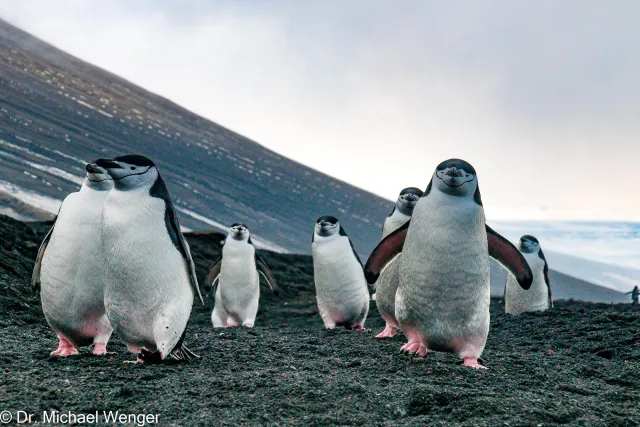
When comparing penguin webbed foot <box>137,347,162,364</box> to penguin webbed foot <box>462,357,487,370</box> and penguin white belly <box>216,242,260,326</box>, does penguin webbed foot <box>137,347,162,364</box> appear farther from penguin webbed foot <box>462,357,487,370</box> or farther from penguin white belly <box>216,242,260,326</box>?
penguin white belly <box>216,242,260,326</box>

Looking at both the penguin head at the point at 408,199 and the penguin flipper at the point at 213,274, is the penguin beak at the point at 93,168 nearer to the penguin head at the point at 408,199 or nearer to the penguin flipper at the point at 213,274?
the penguin head at the point at 408,199

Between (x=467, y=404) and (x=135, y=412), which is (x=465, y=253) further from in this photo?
(x=135, y=412)

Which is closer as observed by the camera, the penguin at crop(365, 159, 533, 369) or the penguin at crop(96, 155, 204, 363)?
the penguin at crop(96, 155, 204, 363)

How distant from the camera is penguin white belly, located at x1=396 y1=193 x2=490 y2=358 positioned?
459 centimetres

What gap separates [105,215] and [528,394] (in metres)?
2.82

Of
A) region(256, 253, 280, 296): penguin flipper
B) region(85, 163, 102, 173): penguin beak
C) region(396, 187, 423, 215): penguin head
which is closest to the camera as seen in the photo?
region(85, 163, 102, 173): penguin beak

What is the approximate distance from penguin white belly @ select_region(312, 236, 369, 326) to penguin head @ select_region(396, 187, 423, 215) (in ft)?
3.73

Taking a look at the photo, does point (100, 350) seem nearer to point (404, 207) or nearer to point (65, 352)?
point (65, 352)

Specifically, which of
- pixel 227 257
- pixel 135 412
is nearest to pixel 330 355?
pixel 135 412

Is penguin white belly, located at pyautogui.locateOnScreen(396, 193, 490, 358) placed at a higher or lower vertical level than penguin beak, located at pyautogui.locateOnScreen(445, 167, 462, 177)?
lower

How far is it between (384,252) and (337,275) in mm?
2508

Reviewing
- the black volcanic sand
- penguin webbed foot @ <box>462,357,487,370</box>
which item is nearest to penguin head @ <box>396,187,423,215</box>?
the black volcanic sand

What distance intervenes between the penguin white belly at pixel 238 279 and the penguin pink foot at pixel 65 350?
3.74 m

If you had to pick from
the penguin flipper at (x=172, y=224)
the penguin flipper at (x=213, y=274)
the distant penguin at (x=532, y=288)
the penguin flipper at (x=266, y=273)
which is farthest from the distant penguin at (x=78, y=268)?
the distant penguin at (x=532, y=288)
